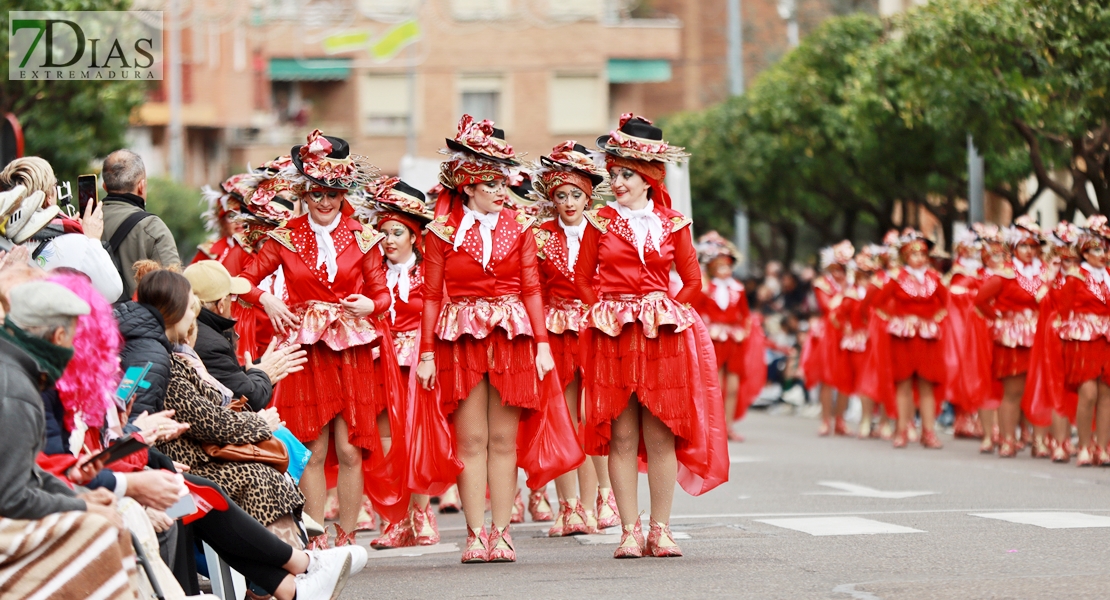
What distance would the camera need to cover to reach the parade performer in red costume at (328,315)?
9.83 m

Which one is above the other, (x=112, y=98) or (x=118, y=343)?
(x=112, y=98)

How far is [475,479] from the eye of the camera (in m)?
9.55

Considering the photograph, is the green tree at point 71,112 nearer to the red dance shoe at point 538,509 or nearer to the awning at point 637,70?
the red dance shoe at point 538,509

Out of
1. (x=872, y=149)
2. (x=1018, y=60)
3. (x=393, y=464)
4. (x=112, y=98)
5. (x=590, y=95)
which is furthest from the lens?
(x=590, y=95)

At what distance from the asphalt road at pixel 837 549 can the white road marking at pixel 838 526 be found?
0.4 inches

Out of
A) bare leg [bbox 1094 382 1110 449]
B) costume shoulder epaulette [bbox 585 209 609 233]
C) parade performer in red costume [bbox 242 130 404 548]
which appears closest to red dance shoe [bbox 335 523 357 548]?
parade performer in red costume [bbox 242 130 404 548]

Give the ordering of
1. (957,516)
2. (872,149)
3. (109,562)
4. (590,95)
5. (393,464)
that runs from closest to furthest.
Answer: (109,562)
(393,464)
(957,516)
(872,149)
(590,95)

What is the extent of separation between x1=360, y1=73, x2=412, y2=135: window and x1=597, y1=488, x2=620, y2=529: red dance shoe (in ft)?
154

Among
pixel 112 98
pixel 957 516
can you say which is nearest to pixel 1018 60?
pixel 957 516

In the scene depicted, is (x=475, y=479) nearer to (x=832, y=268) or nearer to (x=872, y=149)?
(x=832, y=268)

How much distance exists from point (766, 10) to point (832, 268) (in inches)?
1684

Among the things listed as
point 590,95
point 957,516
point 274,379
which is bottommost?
point 957,516

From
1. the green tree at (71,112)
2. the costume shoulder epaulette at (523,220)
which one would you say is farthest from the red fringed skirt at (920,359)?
the green tree at (71,112)

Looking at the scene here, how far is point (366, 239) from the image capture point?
10055 millimetres
